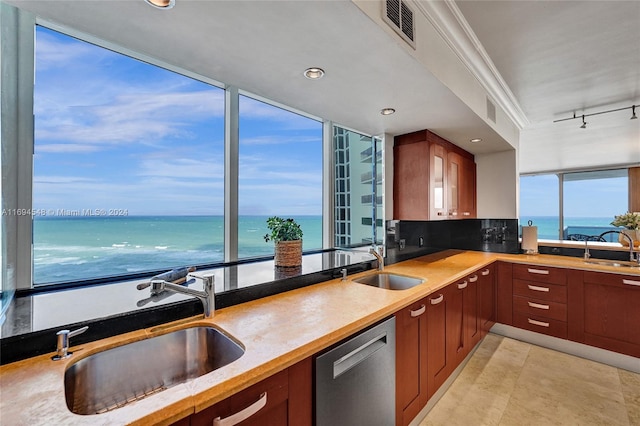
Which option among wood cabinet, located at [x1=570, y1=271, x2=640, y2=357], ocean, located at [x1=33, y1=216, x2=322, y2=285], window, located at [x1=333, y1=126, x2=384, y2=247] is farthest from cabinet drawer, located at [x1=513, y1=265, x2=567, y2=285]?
ocean, located at [x1=33, y1=216, x2=322, y2=285]

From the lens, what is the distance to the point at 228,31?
1.19 m

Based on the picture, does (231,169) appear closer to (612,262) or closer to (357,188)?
(357,188)

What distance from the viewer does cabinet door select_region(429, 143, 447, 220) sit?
8.40ft

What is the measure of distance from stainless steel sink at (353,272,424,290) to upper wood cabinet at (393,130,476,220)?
69 centimetres

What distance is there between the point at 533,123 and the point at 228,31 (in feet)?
12.8

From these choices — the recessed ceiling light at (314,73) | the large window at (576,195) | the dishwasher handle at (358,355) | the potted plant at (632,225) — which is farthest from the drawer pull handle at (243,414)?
the large window at (576,195)

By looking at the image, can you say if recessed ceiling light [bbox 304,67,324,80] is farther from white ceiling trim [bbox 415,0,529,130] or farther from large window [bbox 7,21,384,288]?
large window [bbox 7,21,384,288]

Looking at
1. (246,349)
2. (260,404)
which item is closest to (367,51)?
(246,349)

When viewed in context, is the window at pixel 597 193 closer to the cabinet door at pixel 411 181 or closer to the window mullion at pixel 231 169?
the cabinet door at pixel 411 181

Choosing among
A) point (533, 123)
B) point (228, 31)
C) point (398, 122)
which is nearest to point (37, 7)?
point (228, 31)

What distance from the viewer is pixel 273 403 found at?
938 millimetres

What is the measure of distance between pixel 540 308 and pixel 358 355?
8.27ft

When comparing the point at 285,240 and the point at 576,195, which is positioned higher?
the point at 576,195

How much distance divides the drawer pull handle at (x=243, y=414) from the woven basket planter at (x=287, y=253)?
1067 millimetres
